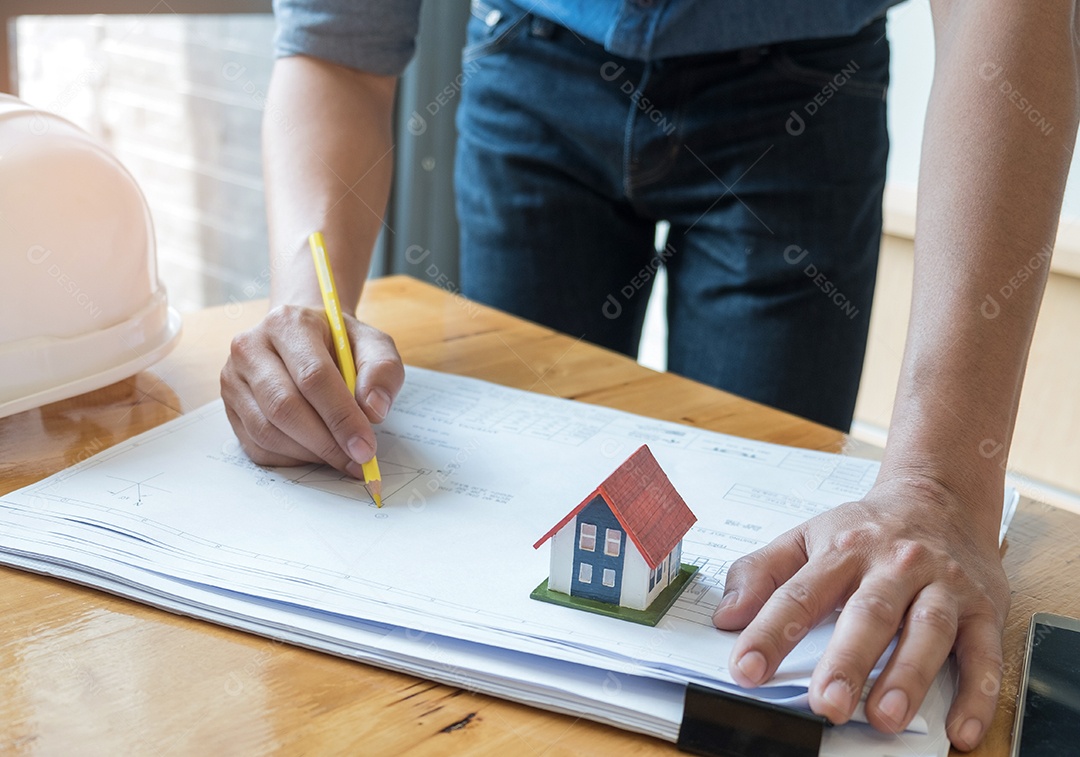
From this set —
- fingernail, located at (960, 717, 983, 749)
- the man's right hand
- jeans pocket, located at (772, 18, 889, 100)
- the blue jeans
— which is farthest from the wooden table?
jeans pocket, located at (772, 18, 889, 100)

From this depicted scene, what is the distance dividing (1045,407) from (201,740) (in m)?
1.78

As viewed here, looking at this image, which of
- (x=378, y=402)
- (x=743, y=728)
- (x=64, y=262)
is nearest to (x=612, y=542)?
(x=743, y=728)

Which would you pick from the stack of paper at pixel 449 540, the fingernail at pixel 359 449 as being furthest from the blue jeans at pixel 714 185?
the fingernail at pixel 359 449

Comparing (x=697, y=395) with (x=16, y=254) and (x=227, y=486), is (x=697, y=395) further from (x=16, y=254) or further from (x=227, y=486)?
(x=16, y=254)

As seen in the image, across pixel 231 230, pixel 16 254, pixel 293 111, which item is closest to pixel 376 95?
pixel 293 111

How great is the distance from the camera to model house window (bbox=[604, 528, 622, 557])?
0.56 m

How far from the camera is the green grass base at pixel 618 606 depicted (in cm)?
56

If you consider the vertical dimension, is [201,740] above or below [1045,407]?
above

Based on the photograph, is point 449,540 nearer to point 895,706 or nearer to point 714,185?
point 895,706

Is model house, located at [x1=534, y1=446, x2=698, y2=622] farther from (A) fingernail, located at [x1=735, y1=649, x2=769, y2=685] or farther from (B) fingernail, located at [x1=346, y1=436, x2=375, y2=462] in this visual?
(B) fingernail, located at [x1=346, y1=436, x2=375, y2=462]

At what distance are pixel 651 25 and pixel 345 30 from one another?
0.96ft

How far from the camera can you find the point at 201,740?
0.47 m

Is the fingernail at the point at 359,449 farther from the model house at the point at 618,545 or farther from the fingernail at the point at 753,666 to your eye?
the fingernail at the point at 753,666

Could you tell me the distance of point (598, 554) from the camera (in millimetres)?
566
